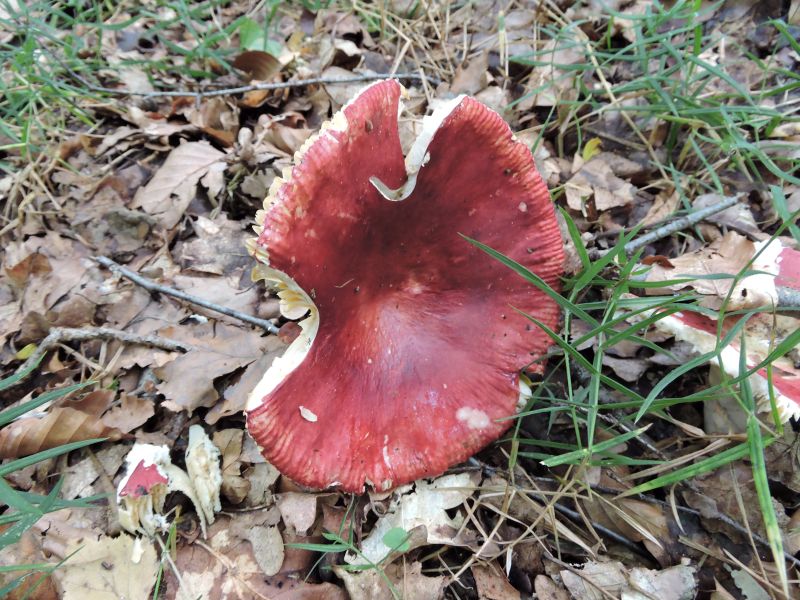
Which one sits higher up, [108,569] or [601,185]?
[601,185]

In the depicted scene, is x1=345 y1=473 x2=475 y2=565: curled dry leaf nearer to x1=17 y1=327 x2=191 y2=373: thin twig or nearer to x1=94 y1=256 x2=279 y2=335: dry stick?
x1=94 y1=256 x2=279 y2=335: dry stick

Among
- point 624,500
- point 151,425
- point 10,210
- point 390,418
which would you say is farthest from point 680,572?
point 10,210

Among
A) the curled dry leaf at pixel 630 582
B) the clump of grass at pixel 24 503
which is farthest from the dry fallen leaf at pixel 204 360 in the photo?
the curled dry leaf at pixel 630 582

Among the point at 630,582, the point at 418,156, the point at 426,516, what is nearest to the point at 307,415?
the point at 426,516

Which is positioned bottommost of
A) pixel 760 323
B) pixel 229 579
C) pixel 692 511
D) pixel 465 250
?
pixel 229 579

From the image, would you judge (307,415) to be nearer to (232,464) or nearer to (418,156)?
(232,464)

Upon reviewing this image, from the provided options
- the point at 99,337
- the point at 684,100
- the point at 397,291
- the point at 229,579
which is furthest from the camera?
the point at 684,100

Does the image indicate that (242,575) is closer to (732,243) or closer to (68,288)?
(68,288)
